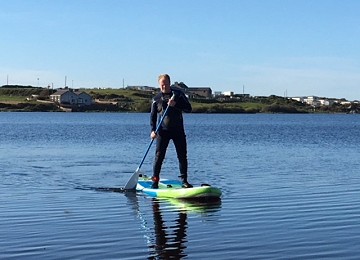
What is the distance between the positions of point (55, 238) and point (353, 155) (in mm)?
23054

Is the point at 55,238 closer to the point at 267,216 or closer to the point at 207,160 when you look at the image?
the point at 267,216

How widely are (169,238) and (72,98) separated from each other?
153 meters

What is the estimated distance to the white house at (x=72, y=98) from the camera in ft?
524

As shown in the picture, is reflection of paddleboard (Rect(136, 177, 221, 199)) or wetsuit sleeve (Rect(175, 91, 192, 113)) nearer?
reflection of paddleboard (Rect(136, 177, 221, 199))

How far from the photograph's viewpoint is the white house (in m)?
160

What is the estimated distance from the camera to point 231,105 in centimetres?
16538

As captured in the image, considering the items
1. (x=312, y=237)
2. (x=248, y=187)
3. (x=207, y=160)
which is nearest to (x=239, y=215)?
(x=312, y=237)

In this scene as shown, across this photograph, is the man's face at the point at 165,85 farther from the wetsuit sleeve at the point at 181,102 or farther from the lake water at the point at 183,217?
the lake water at the point at 183,217

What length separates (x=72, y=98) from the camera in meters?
161

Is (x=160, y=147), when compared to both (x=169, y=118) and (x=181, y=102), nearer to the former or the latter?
(x=169, y=118)

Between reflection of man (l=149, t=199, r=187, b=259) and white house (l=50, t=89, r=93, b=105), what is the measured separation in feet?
488

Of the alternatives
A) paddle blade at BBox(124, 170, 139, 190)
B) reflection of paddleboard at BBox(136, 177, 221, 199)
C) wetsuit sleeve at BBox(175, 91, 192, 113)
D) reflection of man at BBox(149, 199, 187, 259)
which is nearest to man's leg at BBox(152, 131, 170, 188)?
reflection of paddleboard at BBox(136, 177, 221, 199)

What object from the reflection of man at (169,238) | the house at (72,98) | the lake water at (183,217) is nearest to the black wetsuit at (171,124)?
the lake water at (183,217)

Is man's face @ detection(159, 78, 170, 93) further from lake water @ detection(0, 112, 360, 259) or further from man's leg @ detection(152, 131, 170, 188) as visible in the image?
lake water @ detection(0, 112, 360, 259)
